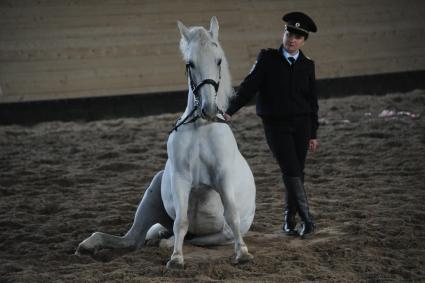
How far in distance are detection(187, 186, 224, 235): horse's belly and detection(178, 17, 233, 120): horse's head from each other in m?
0.52

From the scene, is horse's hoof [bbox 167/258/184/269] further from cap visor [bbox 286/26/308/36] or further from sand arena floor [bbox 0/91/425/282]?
cap visor [bbox 286/26/308/36]

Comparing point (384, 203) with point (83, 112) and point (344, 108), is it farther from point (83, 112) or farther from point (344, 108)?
point (83, 112)

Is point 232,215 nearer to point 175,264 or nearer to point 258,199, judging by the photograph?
point 175,264

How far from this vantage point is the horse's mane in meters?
3.83

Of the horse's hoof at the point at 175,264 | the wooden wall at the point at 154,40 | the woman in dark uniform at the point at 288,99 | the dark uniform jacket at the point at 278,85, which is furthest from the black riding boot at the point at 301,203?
the wooden wall at the point at 154,40

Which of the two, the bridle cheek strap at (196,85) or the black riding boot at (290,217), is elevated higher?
the bridle cheek strap at (196,85)

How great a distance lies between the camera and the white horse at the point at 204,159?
383 cm

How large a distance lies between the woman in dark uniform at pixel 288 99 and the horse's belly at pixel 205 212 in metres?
0.61

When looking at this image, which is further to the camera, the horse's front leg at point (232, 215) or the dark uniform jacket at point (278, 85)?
the dark uniform jacket at point (278, 85)

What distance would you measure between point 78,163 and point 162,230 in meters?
3.10

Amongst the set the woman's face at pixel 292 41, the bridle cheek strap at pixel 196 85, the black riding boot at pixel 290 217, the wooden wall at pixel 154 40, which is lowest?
the black riding boot at pixel 290 217

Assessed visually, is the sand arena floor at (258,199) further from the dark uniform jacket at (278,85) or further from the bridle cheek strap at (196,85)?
the bridle cheek strap at (196,85)

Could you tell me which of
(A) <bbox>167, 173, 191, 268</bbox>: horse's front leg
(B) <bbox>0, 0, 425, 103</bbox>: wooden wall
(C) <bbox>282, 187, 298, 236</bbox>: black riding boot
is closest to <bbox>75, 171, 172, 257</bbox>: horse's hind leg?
(A) <bbox>167, 173, 191, 268</bbox>: horse's front leg

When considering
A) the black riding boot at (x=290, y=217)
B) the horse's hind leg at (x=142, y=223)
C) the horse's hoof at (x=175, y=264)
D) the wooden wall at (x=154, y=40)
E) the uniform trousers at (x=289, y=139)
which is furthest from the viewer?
the wooden wall at (x=154, y=40)
